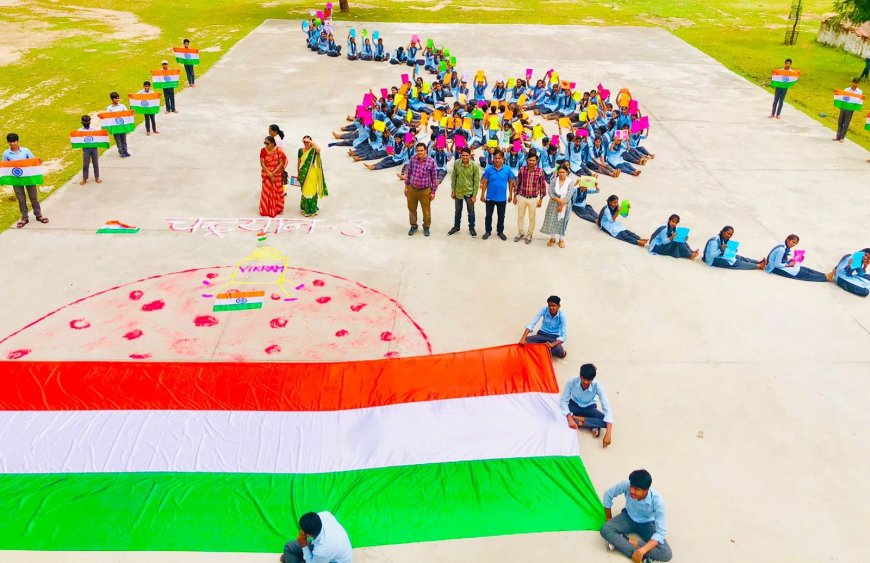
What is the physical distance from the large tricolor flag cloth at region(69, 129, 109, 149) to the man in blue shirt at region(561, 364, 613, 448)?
9.53 meters

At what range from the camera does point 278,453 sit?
6.20m

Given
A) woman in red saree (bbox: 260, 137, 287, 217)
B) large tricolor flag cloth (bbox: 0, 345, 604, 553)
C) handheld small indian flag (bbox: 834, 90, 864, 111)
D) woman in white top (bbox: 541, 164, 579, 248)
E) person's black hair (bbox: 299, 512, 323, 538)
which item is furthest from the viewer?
handheld small indian flag (bbox: 834, 90, 864, 111)

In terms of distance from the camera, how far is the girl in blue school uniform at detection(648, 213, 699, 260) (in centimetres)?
1001

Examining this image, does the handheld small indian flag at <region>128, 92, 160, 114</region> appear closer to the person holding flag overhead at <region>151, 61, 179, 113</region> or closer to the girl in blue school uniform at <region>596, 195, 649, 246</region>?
the person holding flag overhead at <region>151, 61, 179, 113</region>

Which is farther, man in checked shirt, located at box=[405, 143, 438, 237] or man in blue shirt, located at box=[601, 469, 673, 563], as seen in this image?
man in checked shirt, located at box=[405, 143, 438, 237]

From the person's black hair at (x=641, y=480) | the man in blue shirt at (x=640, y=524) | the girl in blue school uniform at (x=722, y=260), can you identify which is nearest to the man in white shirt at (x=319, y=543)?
the man in blue shirt at (x=640, y=524)

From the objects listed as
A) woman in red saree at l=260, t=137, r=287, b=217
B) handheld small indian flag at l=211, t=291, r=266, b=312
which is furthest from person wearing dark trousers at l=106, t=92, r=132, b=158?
handheld small indian flag at l=211, t=291, r=266, b=312

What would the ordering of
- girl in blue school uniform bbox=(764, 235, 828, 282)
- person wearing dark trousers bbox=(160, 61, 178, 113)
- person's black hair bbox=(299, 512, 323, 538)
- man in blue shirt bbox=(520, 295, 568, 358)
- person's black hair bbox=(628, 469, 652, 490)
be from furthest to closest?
1. person wearing dark trousers bbox=(160, 61, 178, 113)
2. girl in blue school uniform bbox=(764, 235, 828, 282)
3. man in blue shirt bbox=(520, 295, 568, 358)
4. person's black hair bbox=(628, 469, 652, 490)
5. person's black hair bbox=(299, 512, 323, 538)

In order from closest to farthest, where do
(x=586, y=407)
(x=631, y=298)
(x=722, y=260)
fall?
(x=586, y=407) < (x=631, y=298) < (x=722, y=260)

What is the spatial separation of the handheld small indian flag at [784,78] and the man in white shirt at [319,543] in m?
15.8

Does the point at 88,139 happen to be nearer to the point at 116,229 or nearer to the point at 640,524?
the point at 116,229

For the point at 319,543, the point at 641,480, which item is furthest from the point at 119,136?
the point at 641,480

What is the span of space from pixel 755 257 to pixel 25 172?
36.8ft

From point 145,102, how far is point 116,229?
4.84 m
